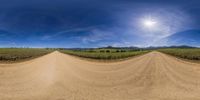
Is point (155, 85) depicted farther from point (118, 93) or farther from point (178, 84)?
point (118, 93)

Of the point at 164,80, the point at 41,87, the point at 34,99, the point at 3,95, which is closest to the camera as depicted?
the point at 34,99

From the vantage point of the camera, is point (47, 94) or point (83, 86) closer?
point (47, 94)

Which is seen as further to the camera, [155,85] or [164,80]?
[164,80]

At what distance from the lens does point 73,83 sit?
593 inches

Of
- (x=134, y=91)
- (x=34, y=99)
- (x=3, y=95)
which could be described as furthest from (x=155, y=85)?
(x=3, y=95)

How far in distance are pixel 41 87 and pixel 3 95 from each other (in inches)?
92.0

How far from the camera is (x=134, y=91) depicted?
1284cm

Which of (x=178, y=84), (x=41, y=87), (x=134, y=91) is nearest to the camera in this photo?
(x=134, y=91)

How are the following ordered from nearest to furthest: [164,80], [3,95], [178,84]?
[3,95] < [178,84] < [164,80]

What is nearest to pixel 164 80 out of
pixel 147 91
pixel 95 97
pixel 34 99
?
pixel 147 91

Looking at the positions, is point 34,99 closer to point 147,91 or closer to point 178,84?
point 147,91

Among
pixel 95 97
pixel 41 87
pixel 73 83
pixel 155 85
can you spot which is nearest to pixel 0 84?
pixel 41 87

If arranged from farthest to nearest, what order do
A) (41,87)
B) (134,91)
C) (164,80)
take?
(164,80) → (41,87) → (134,91)

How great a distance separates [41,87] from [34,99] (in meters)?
2.85
